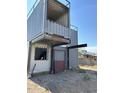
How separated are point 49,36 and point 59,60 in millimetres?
2466

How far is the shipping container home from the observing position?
202 inches

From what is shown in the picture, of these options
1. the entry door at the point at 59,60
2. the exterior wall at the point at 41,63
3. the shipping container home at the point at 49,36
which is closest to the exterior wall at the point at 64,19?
the shipping container home at the point at 49,36

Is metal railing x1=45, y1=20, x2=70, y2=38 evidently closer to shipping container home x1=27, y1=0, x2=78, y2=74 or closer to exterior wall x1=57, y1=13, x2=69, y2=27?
shipping container home x1=27, y1=0, x2=78, y2=74

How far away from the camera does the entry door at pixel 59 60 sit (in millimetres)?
7000

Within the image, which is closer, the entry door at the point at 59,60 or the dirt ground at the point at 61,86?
the dirt ground at the point at 61,86

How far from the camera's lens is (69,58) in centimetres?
807

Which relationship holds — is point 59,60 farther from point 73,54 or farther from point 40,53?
point 73,54

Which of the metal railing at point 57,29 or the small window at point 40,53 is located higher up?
the metal railing at point 57,29

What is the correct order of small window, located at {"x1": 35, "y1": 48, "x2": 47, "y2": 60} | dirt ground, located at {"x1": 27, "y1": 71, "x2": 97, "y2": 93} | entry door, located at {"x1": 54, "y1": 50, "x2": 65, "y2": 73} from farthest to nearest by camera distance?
entry door, located at {"x1": 54, "y1": 50, "x2": 65, "y2": 73} → small window, located at {"x1": 35, "y1": 48, "x2": 47, "y2": 60} → dirt ground, located at {"x1": 27, "y1": 71, "x2": 97, "y2": 93}

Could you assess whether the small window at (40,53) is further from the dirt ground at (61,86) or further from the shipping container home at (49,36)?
the dirt ground at (61,86)

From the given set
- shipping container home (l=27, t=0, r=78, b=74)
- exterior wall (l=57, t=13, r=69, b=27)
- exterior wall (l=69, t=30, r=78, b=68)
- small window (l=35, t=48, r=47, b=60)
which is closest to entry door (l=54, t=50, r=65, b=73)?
shipping container home (l=27, t=0, r=78, b=74)

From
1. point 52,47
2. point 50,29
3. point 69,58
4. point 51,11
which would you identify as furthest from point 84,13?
point 69,58

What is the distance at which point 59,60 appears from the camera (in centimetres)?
723
